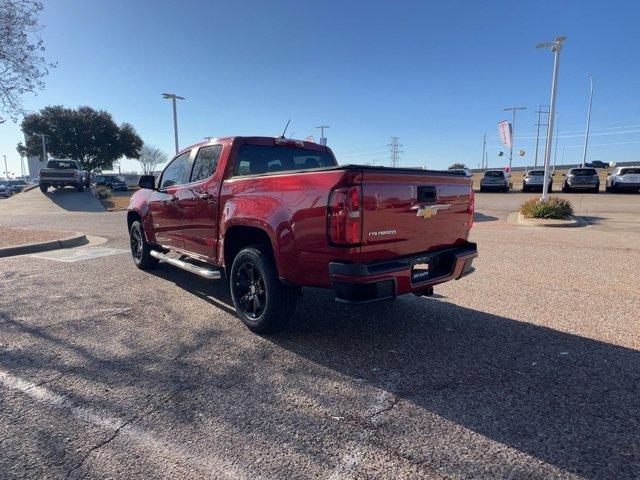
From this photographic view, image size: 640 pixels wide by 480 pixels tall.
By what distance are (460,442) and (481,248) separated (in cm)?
709

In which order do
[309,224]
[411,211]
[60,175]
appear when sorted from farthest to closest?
[60,175]
[411,211]
[309,224]

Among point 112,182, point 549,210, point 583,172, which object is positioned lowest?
point 549,210

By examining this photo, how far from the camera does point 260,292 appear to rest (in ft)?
13.6

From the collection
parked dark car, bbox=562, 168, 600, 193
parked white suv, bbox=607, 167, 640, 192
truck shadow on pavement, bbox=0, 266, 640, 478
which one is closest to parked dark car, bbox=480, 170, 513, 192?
parked dark car, bbox=562, 168, 600, 193

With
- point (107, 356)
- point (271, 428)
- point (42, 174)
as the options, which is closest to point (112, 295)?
point (107, 356)

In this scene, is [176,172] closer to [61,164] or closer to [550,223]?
[550,223]

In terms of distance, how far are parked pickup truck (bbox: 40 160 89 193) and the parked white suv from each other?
33.3 metres

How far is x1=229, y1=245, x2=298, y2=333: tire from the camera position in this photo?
154 inches

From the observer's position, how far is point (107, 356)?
12.2ft

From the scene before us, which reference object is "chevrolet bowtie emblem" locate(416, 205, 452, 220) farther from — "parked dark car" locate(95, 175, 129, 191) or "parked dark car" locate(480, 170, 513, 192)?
"parked dark car" locate(95, 175, 129, 191)

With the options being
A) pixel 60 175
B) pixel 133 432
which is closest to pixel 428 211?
pixel 133 432

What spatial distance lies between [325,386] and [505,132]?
34.3 meters

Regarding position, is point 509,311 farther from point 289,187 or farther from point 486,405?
point 289,187

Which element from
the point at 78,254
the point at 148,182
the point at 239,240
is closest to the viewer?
the point at 239,240
